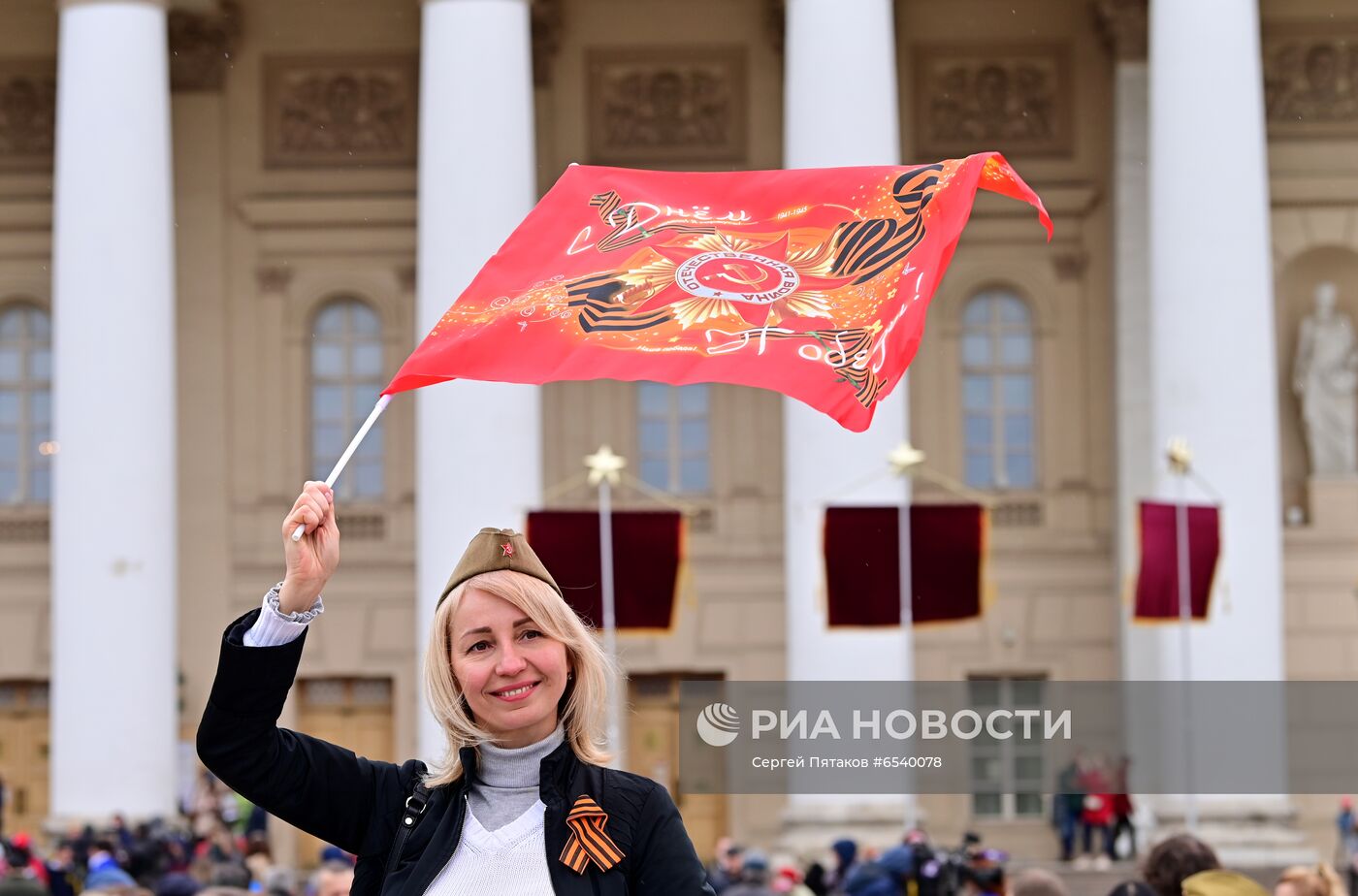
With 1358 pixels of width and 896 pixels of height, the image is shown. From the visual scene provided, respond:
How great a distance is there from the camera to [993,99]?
33.0m

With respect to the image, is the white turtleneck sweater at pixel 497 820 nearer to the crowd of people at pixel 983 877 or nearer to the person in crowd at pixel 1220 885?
the crowd of people at pixel 983 877

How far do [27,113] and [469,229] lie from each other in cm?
912

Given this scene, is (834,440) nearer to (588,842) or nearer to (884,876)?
(884,876)

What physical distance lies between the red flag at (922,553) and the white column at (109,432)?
7.63 meters

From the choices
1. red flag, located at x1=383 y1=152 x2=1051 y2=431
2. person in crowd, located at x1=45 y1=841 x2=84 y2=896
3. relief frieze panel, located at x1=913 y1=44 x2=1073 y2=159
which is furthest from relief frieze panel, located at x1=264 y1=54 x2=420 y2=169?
red flag, located at x1=383 y1=152 x2=1051 y2=431

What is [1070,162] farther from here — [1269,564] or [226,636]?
[226,636]

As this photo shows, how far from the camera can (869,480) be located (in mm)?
26938

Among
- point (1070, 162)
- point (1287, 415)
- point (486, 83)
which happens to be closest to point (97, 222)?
point (486, 83)

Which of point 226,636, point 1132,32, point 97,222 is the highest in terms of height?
point 1132,32

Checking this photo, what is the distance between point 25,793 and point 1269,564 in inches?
628

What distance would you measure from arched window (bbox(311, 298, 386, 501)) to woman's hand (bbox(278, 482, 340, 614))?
29092 mm

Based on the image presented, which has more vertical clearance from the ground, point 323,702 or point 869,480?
point 869,480

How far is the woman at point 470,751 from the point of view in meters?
3.92

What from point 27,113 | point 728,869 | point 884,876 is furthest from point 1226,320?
point 884,876
